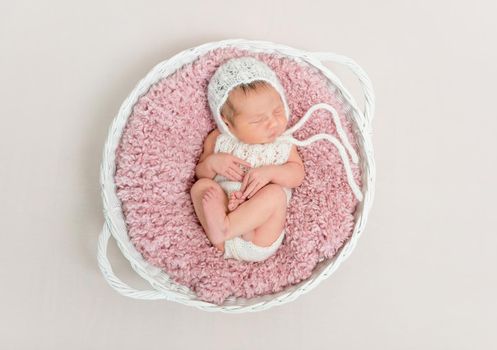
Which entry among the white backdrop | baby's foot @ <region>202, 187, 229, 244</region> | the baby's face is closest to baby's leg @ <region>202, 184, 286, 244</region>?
baby's foot @ <region>202, 187, 229, 244</region>

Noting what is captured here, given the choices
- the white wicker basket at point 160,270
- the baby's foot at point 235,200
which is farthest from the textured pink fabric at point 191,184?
the baby's foot at point 235,200

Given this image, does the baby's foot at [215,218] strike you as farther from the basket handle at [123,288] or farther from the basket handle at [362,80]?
the basket handle at [362,80]

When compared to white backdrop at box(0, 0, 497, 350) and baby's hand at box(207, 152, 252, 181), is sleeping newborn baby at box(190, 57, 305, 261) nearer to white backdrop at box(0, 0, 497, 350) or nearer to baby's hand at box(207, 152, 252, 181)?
baby's hand at box(207, 152, 252, 181)

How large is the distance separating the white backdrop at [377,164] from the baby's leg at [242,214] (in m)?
0.25

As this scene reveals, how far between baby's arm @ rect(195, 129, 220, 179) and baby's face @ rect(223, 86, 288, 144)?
9 centimetres

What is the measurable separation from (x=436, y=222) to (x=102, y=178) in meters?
0.83

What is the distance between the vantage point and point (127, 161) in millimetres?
1378

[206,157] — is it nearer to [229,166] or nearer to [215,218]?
[229,166]

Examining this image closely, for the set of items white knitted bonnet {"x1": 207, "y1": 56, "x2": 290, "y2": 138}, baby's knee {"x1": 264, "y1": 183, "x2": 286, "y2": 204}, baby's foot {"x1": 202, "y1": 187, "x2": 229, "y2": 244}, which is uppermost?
white knitted bonnet {"x1": 207, "y1": 56, "x2": 290, "y2": 138}

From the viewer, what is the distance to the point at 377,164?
1587mm

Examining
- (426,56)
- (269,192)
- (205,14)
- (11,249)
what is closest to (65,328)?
(11,249)

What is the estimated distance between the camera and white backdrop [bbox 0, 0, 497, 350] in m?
1.46

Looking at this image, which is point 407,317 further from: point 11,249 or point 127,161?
point 11,249

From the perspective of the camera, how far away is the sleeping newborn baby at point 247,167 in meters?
1.35
